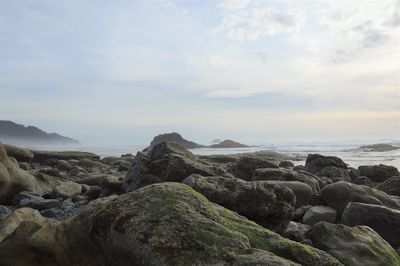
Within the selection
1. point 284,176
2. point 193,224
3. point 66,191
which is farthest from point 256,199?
point 66,191

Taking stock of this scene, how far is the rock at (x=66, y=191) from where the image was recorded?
541 inches

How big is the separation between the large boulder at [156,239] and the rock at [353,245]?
1748mm

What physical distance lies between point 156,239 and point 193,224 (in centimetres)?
43

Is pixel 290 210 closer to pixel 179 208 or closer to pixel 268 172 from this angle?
pixel 179 208

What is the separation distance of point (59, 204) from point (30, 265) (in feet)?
21.8

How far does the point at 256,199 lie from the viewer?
26.0ft

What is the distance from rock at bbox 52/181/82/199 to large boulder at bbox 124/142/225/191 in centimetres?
209

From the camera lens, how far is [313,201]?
12.7 meters

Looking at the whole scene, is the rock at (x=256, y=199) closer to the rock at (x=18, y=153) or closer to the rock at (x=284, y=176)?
the rock at (x=284, y=176)

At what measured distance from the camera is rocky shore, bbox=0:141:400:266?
15.1ft

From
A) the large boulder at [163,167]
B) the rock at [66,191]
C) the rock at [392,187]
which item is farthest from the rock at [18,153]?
the rock at [392,187]

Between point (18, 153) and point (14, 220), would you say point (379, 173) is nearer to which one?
point (18, 153)

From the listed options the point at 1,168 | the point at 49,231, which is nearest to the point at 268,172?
the point at 1,168

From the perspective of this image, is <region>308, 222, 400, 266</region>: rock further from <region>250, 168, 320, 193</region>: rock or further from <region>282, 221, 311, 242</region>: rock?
<region>250, 168, 320, 193</region>: rock
